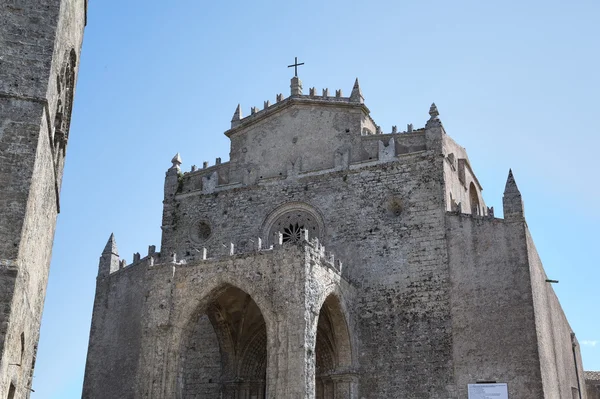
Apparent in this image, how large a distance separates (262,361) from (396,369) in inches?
158

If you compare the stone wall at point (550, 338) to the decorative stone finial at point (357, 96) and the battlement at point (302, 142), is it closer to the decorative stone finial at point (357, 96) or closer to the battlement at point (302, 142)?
the battlement at point (302, 142)

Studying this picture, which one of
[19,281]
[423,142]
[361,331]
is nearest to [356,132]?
[423,142]

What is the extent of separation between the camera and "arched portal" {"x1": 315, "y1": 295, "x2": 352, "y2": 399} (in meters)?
19.0

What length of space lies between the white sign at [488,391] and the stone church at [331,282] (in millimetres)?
36

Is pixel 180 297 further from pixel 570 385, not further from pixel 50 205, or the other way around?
pixel 570 385

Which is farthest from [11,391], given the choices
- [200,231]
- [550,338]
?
[550,338]

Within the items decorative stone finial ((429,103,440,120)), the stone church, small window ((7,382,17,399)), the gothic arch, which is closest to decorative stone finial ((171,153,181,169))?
the stone church

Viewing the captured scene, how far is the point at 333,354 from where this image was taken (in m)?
19.7

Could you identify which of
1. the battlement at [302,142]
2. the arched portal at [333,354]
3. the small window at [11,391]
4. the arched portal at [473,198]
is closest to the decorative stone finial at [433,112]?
the battlement at [302,142]

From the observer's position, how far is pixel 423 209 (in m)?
20.3

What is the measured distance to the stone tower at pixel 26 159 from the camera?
11820 millimetres

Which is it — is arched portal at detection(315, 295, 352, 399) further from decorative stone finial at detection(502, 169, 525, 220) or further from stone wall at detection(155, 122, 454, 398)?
decorative stone finial at detection(502, 169, 525, 220)

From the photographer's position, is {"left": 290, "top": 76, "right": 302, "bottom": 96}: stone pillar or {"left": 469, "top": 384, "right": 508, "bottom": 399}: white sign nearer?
{"left": 469, "top": 384, "right": 508, "bottom": 399}: white sign

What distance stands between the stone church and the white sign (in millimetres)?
36
